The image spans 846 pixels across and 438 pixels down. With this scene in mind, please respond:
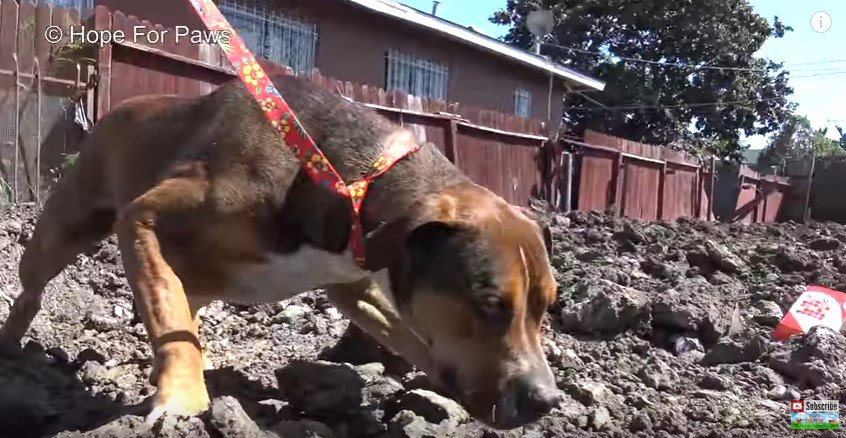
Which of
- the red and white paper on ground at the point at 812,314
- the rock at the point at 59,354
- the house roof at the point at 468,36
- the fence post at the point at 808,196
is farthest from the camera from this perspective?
the fence post at the point at 808,196

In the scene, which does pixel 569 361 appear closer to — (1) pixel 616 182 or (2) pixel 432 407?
(2) pixel 432 407

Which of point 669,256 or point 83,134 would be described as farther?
point 669,256

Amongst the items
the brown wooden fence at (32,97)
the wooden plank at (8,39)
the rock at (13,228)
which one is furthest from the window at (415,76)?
the rock at (13,228)

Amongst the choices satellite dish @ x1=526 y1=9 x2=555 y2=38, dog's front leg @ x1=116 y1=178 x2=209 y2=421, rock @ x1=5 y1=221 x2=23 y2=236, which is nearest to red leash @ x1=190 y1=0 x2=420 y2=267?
dog's front leg @ x1=116 y1=178 x2=209 y2=421

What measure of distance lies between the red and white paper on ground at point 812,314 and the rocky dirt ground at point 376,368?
0.54ft

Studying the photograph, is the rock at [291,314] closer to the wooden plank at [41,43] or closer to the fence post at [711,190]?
the wooden plank at [41,43]

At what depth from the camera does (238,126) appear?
146 inches

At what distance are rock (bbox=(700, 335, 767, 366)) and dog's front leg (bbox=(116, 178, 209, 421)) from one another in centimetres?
316

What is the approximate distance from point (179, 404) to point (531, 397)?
108 centimetres

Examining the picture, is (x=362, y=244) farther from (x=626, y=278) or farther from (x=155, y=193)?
(x=626, y=278)

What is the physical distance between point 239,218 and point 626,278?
4.29 metres

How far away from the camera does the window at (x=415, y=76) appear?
15.0 metres

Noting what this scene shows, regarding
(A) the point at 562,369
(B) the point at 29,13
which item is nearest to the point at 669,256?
(A) the point at 562,369

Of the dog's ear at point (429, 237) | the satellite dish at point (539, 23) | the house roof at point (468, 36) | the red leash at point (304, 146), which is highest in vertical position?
the satellite dish at point (539, 23)
